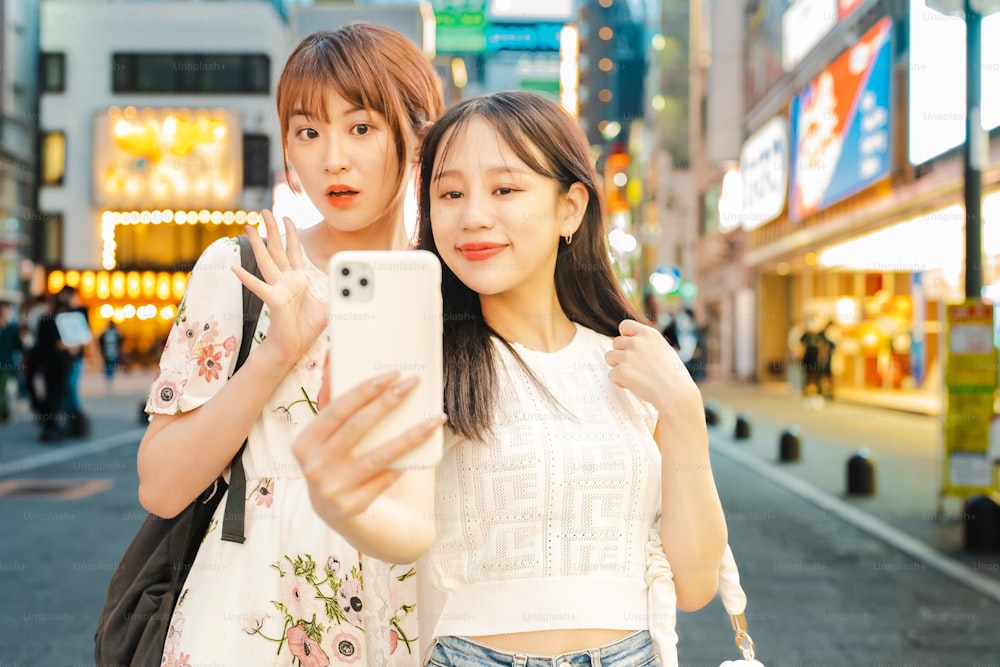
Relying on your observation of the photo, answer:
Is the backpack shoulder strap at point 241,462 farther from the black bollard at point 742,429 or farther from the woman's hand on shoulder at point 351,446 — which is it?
the black bollard at point 742,429

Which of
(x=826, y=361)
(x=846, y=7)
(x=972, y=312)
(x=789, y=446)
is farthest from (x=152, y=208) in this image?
(x=972, y=312)

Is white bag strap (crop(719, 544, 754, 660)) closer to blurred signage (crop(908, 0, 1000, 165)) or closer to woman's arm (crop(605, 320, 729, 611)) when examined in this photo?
woman's arm (crop(605, 320, 729, 611))

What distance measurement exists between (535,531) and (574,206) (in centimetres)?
64

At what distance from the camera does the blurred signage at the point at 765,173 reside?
2305 cm

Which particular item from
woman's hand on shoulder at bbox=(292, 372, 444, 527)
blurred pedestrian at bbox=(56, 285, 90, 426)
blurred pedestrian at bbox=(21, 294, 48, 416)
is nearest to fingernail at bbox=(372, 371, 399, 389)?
woman's hand on shoulder at bbox=(292, 372, 444, 527)

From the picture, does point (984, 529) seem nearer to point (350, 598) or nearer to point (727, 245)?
point (350, 598)

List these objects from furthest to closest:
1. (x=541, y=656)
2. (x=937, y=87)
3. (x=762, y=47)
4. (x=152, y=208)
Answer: (x=152, y=208)
(x=762, y=47)
(x=937, y=87)
(x=541, y=656)

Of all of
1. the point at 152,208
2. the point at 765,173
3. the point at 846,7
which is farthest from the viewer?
the point at 152,208

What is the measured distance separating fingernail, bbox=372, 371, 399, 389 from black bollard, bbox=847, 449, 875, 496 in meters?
8.28

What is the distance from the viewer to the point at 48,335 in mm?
12133

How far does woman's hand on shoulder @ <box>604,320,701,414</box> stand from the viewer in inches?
66.5

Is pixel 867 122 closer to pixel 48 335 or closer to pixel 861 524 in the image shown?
pixel 861 524

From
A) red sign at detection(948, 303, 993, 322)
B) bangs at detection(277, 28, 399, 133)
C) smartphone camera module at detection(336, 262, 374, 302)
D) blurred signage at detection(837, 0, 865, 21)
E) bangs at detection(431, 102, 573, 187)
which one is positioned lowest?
smartphone camera module at detection(336, 262, 374, 302)

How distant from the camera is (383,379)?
3.95 feet
